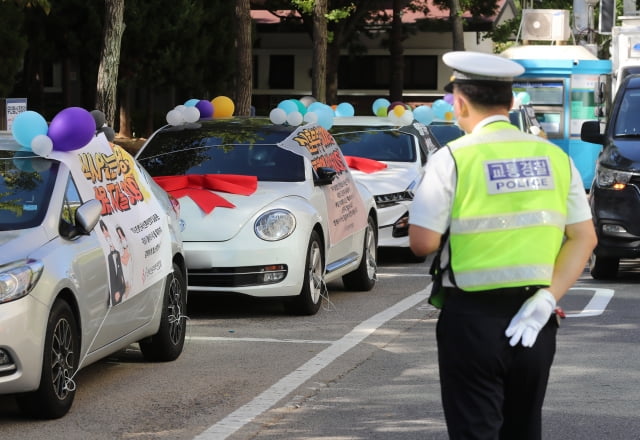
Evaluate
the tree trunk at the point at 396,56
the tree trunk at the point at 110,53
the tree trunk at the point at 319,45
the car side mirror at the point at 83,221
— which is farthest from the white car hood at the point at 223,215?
the tree trunk at the point at 396,56

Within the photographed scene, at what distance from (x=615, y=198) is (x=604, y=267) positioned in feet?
2.66

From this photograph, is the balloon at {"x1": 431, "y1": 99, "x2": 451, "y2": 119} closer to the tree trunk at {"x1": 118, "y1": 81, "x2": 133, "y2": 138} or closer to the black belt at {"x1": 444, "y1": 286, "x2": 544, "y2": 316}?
the black belt at {"x1": 444, "y1": 286, "x2": 544, "y2": 316}

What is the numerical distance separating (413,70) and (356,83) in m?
2.49

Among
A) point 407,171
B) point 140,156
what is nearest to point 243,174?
point 140,156

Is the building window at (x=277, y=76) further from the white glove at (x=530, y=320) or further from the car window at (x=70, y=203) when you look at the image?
the white glove at (x=530, y=320)

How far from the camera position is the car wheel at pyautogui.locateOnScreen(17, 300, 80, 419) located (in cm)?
707

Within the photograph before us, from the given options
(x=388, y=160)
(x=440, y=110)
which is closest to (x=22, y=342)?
(x=388, y=160)

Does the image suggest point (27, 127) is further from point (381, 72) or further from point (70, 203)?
point (381, 72)

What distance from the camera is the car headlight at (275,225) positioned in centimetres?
1098

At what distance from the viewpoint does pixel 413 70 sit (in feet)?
196

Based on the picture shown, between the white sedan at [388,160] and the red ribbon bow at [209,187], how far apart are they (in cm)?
412

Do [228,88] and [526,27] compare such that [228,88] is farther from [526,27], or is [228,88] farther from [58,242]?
[58,242]

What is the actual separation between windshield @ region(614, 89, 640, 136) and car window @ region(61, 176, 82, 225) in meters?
7.92

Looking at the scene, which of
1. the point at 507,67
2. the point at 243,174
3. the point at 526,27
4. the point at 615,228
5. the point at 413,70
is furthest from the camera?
the point at 413,70
